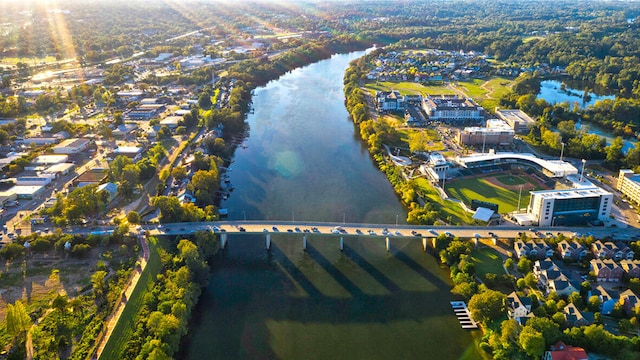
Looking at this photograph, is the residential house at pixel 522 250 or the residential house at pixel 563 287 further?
the residential house at pixel 522 250

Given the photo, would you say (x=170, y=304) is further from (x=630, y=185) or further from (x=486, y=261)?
(x=630, y=185)

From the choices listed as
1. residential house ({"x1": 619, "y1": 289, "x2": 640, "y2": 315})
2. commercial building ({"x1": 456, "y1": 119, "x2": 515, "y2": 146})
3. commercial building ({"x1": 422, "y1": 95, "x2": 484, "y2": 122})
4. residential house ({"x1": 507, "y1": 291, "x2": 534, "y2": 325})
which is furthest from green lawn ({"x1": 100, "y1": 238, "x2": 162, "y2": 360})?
commercial building ({"x1": 422, "y1": 95, "x2": 484, "y2": 122})

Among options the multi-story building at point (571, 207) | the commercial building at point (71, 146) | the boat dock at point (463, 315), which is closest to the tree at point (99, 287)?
the boat dock at point (463, 315)

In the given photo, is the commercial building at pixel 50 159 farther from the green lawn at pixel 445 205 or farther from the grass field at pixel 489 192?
the grass field at pixel 489 192

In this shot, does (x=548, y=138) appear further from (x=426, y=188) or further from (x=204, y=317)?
(x=204, y=317)

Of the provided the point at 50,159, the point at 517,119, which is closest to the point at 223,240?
the point at 50,159

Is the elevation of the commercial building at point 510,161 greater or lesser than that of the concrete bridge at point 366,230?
greater
